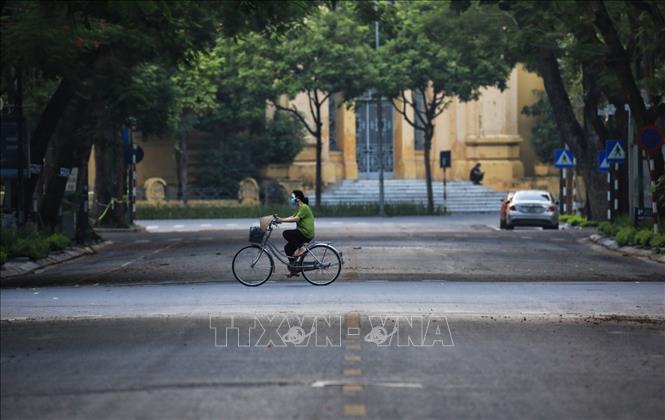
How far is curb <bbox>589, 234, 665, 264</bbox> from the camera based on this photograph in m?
31.9

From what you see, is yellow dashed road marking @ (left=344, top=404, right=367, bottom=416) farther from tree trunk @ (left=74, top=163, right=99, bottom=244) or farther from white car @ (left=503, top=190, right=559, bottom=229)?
white car @ (left=503, top=190, right=559, bottom=229)

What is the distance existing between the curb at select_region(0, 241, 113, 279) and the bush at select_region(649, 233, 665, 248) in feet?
44.6

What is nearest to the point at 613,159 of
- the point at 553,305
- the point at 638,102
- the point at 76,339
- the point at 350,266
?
the point at 638,102

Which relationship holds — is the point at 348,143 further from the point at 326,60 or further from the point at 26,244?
the point at 26,244

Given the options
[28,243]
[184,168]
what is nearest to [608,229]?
[28,243]

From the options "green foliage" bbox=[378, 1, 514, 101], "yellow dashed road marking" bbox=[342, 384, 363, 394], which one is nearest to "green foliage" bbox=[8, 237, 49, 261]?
"yellow dashed road marking" bbox=[342, 384, 363, 394]

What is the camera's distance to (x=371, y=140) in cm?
8012

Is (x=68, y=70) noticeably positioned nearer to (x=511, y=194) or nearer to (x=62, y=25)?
(x=62, y=25)

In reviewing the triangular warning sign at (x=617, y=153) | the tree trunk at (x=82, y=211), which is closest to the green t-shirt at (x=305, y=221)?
the tree trunk at (x=82, y=211)

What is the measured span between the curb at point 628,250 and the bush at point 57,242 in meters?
13.5

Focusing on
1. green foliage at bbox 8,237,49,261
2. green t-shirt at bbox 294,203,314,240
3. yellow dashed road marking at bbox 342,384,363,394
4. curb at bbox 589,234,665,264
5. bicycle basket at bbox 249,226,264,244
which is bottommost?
curb at bbox 589,234,665,264

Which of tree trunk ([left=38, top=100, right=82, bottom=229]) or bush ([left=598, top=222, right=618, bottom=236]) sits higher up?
tree trunk ([left=38, top=100, right=82, bottom=229])

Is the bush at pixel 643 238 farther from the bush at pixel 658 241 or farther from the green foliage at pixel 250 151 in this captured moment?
the green foliage at pixel 250 151

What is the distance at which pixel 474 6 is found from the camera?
50.0 meters
